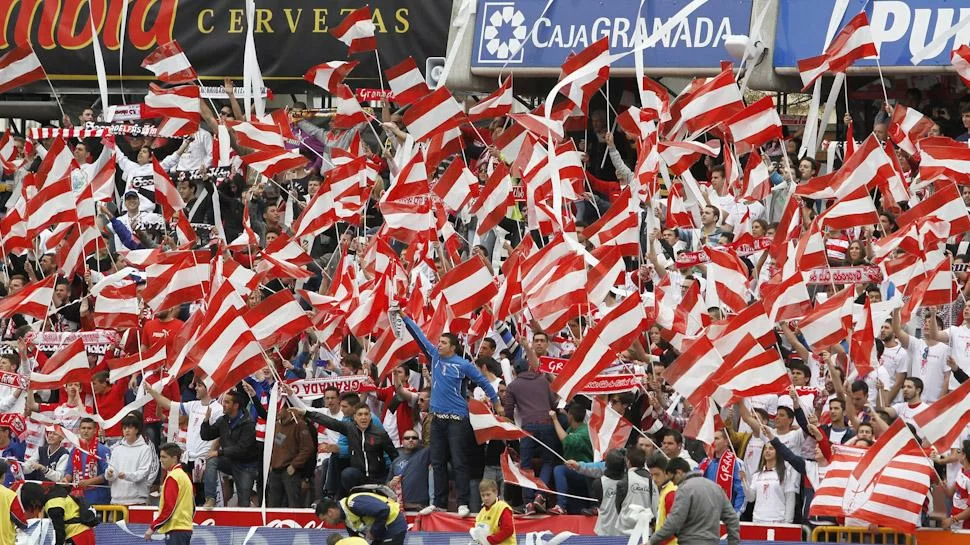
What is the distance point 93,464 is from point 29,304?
2.12 meters

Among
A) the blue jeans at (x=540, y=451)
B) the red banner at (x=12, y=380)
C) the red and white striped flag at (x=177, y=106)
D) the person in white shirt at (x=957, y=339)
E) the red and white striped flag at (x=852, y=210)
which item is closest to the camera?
the person in white shirt at (x=957, y=339)

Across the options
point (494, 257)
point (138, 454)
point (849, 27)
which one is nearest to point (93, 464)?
point (138, 454)

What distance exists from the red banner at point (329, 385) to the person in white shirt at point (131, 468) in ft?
6.15

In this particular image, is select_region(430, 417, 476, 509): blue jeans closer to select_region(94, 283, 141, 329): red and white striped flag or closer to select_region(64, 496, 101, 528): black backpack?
select_region(64, 496, 101, 528): black backpack

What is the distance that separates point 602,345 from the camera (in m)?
19.1

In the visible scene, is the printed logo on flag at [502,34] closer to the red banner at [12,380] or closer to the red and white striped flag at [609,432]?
the red banner at [12,380]

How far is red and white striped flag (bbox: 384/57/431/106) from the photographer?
23.1 meters

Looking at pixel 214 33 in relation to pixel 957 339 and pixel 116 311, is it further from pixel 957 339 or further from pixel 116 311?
pixel 957 339

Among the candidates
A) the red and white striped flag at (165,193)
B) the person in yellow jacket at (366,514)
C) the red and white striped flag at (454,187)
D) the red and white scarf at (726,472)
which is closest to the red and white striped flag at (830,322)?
the red and white scarf at (726,472)

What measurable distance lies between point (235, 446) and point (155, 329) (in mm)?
2418

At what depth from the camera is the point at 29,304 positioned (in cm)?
2264

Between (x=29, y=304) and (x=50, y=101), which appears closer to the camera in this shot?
(x=29, y=304)

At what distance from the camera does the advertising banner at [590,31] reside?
86.8ft

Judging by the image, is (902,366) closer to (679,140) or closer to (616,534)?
(616,534)
